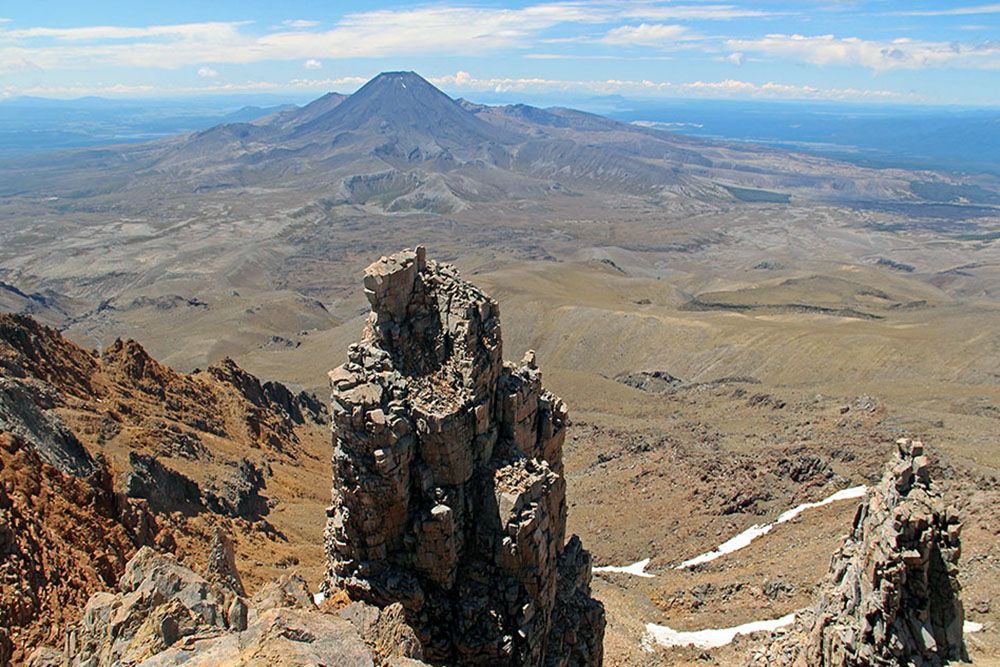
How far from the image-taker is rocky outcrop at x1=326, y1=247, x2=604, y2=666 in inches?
735

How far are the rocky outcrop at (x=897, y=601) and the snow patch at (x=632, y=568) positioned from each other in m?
18.1

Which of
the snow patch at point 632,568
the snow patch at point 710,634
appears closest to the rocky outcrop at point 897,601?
the snow patch at point 710,634

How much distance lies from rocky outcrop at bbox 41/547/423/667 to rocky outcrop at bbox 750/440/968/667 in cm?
1007

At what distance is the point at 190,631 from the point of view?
40.4 feet

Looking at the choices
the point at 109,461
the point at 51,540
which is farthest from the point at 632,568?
the point at 51,540

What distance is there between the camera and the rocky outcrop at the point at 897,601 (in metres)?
16.0

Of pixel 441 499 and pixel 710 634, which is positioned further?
pixel 710 634

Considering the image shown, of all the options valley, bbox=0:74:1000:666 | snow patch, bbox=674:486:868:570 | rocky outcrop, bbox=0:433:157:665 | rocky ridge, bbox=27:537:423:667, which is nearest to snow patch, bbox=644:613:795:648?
valley, bbox=0:74:1000:666

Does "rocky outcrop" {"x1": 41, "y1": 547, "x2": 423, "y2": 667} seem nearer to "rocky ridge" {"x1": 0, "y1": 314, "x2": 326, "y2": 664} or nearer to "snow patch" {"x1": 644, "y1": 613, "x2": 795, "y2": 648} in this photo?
"rocky ridge" {"x1": 0, "y1": 314, "x2": 326, "y2": 664}

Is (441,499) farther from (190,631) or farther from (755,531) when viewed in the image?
(755,531)

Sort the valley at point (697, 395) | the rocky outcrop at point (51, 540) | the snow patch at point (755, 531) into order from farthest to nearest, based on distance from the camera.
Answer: the snow patch at point (755, 531)
the valley at point (697, 395)
the rocky outcrop at point (51, 540)

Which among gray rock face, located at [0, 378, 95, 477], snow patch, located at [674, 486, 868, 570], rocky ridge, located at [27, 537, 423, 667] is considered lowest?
snow patch, located at [674, 486, 868, 570]

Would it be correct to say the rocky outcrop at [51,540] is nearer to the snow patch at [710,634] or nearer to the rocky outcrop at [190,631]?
the rocky outcrop at [190,631]

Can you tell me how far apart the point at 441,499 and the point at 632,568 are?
2191 cm
